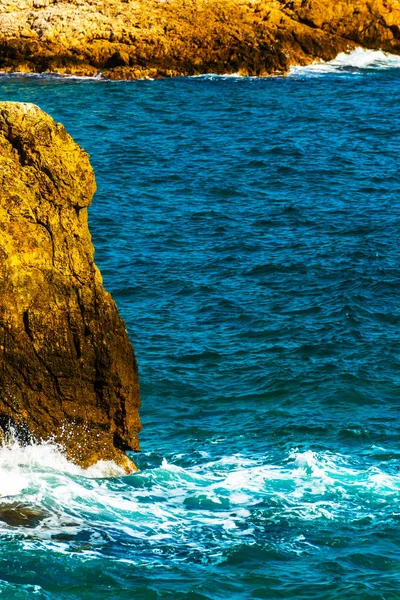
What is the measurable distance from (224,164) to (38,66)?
18937 mm

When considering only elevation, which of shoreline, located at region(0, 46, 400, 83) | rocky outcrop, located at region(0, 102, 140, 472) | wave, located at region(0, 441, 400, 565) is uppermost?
shoreline, located at region(0, 46, 400, 83)

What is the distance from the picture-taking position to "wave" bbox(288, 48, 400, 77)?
205 feet

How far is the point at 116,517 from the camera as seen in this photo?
20453 mm

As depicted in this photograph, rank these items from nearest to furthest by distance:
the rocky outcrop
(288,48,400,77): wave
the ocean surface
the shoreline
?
the ocean surface < the rocky outcrop < the shoreline < (288,48,400,77): wave

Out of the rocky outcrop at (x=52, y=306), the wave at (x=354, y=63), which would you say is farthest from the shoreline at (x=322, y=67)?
the rocky outcrop at (x=52, y=306)

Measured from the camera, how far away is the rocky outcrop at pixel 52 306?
20.7m

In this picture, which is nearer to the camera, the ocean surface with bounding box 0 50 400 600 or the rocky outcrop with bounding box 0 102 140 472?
the ocean surface with bounding box 0 50 400 600

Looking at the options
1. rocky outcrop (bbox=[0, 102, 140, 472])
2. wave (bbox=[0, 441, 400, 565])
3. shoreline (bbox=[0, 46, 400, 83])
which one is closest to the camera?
wave (bbox=[0, 441, 400, 565])

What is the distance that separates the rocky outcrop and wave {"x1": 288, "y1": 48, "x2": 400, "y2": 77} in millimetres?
41582

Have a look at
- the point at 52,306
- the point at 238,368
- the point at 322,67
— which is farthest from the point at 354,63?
the point at 52,306

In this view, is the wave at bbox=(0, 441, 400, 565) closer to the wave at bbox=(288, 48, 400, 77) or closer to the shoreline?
the shoreline

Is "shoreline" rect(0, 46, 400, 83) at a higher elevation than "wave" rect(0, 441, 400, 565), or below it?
higher

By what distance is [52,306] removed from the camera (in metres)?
21.0

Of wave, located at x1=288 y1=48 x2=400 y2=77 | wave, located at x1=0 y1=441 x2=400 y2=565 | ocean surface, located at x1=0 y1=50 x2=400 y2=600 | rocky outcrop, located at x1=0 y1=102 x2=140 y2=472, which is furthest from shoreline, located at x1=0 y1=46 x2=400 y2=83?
wave, located at x1=0 y1=441 x2=400 y2=565
